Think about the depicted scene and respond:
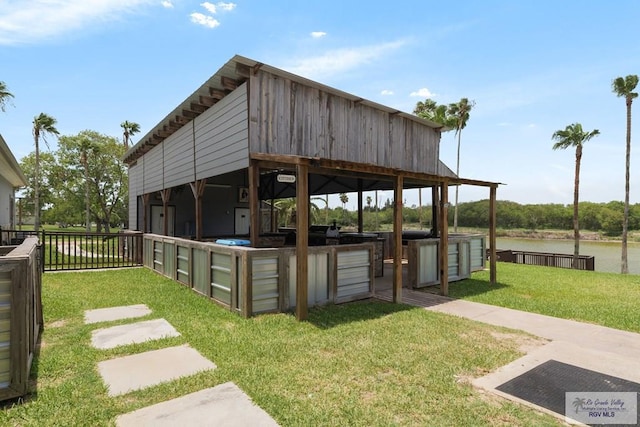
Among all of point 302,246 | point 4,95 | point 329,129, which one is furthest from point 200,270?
point 4,95

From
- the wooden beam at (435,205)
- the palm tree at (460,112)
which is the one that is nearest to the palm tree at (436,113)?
the palm tree at (460,112)

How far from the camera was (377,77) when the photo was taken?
422 inches

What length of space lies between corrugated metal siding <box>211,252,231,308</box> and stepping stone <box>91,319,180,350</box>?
1.11m

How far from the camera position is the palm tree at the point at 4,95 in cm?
1727

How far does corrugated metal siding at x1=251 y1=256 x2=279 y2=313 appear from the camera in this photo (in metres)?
5.42

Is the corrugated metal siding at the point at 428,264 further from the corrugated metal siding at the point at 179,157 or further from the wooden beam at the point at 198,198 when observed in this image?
the corrugated metal siding at the point at 179,157

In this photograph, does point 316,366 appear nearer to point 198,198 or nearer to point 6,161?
point 198,198

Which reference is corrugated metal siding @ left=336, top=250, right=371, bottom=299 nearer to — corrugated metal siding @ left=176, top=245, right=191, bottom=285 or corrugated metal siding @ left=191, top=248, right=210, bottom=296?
corrugated metal siding @ left=191, top=248, right=210, bottom=296

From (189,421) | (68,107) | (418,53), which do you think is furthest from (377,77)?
(68,107)

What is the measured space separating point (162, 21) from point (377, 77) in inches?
251

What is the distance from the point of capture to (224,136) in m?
7.53

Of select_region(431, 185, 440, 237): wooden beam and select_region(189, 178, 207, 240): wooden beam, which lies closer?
select_region(189, 178, 207, 240): wooden beam

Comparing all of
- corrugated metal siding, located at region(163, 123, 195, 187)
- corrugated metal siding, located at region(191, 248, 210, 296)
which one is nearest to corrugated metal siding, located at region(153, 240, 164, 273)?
corrugated metal siding, located at region(163, 123, 195, 187)

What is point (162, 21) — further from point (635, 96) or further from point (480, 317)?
point (635, 96)
